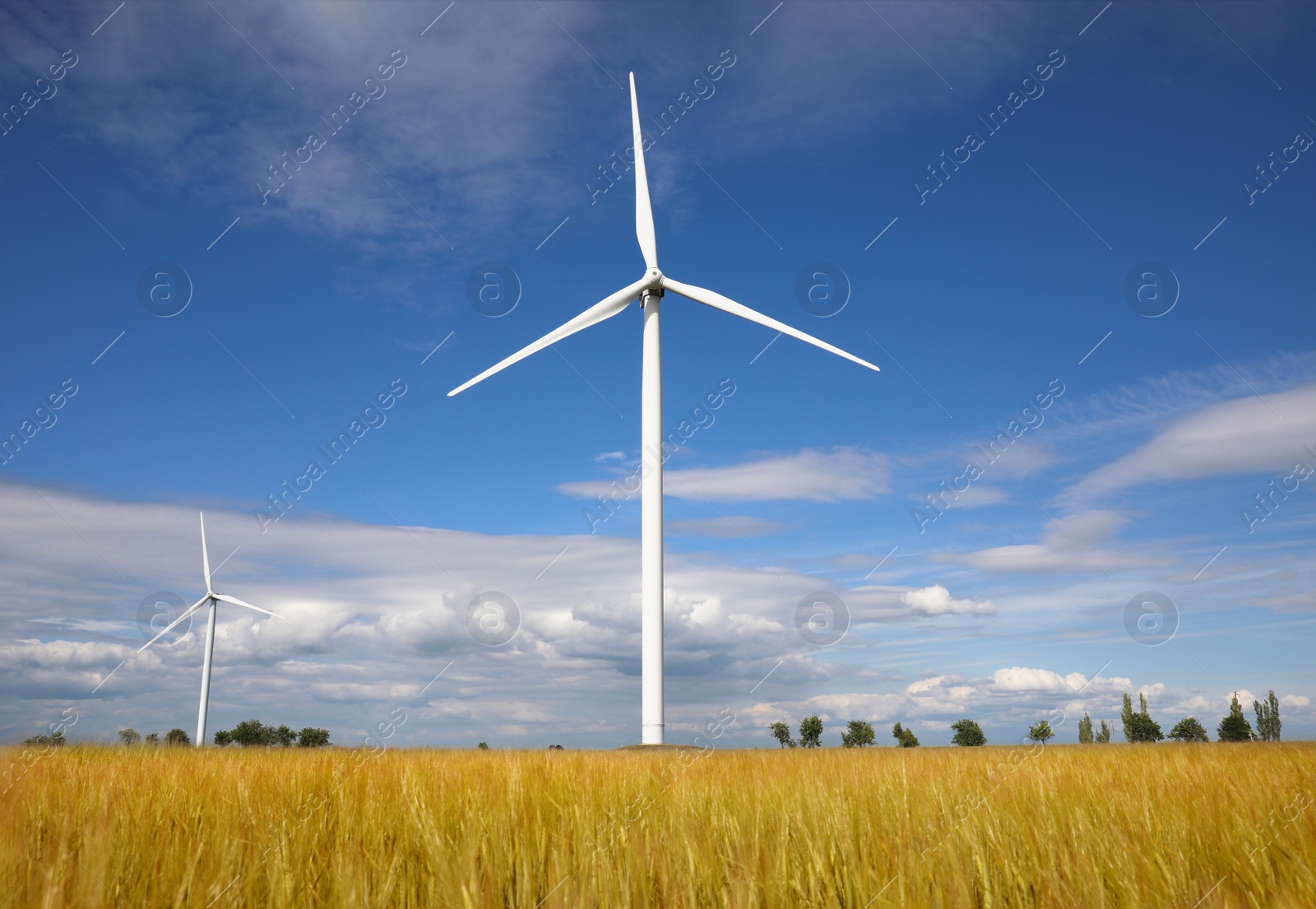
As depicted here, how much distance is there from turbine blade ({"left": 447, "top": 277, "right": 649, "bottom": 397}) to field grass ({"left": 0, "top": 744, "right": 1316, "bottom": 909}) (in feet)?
82.6

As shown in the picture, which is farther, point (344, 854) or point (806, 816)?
point (806, 816)

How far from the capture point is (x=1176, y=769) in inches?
420

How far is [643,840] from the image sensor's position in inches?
237

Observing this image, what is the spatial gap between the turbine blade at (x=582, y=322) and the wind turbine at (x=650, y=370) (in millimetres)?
36

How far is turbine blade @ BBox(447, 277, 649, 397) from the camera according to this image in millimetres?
34031

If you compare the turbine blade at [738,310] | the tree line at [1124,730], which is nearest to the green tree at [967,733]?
the tree line at [1124,730]

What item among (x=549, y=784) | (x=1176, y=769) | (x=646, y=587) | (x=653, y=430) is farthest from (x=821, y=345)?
(x=549, y=784)

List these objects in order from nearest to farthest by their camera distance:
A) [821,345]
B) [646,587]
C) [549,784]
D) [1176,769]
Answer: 1. [549,784]
2. [1176,769]
3. [646,587]
4. [821,345]

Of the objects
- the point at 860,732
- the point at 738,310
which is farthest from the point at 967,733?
the point at 738,310

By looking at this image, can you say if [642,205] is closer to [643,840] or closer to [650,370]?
[650,370]

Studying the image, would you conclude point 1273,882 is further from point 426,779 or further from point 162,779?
point 162,779

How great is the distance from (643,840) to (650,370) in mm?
27693

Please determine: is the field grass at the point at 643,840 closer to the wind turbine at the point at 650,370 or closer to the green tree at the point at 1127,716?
the wind turbine at the point at 650,370

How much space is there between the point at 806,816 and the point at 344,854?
3.89 meters
